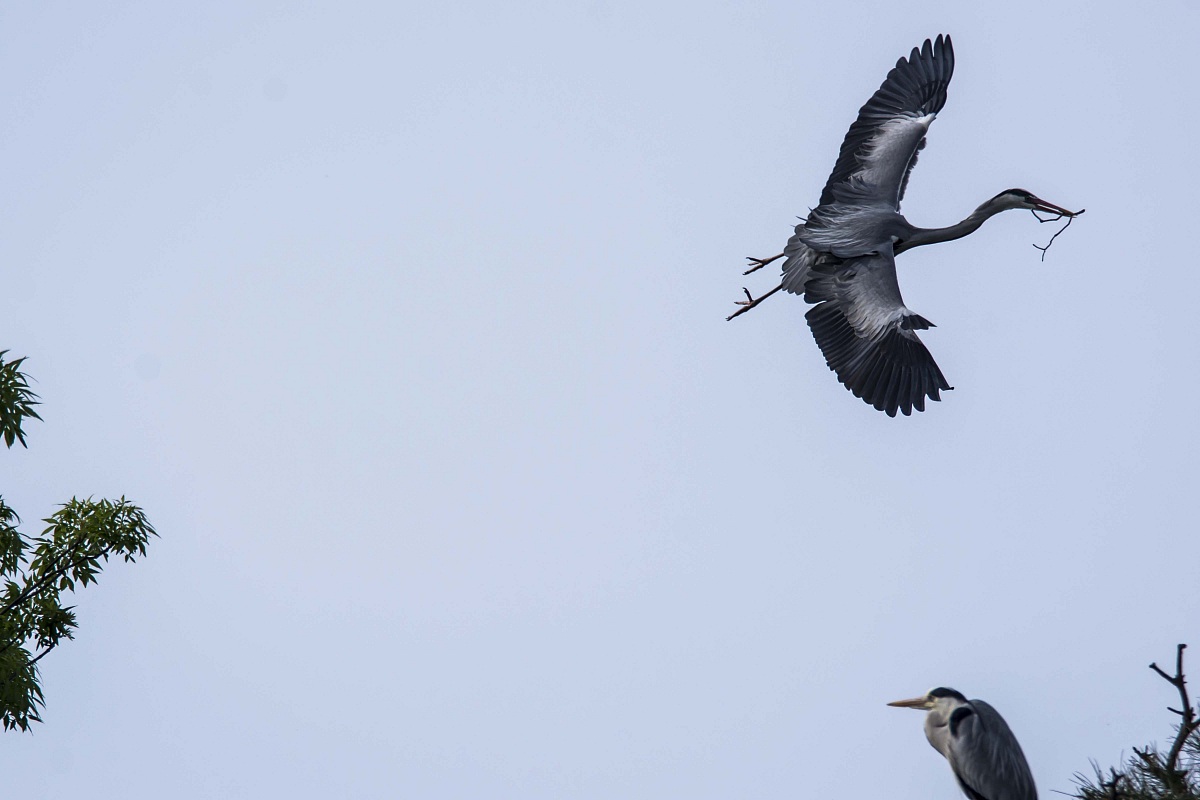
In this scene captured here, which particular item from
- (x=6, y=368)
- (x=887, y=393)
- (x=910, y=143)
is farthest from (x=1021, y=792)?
(x=6, y=368)

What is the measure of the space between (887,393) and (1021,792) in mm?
3367

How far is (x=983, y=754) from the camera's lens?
7.55 metres

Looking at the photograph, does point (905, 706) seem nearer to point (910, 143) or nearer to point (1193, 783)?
point (1193, 783)

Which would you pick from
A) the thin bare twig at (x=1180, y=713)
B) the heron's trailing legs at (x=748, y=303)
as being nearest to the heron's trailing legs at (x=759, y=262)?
the heron's trailing legs at (x=748, y=303)

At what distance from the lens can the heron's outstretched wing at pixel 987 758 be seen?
7.45 m

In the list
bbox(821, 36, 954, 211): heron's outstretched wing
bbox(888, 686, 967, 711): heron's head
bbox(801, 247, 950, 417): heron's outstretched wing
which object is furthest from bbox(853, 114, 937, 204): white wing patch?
bbox(888, 686, 967, 711): heron's head

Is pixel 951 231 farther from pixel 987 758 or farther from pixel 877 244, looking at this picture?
pixel 987 758

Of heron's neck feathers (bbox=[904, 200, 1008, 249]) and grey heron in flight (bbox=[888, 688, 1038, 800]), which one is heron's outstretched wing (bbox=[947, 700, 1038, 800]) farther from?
heron's neck feathers (bbox=[904, 200, 1008, 249])

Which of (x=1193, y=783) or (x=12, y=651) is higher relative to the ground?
(x=12, y=651)

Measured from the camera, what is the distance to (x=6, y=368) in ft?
26.4

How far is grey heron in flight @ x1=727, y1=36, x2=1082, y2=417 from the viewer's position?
397 inches

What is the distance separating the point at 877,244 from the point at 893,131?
3.88 ft

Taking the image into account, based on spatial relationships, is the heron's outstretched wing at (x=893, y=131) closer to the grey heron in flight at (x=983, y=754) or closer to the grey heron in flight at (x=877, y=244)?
the grey heron in flight at (x=877, y=244)

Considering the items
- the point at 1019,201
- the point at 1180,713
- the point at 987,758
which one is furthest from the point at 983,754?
the point at 1019,201
